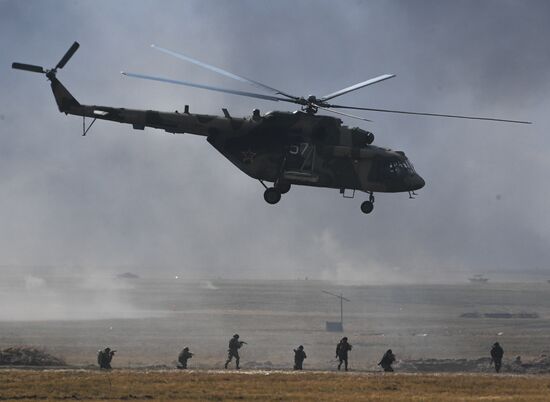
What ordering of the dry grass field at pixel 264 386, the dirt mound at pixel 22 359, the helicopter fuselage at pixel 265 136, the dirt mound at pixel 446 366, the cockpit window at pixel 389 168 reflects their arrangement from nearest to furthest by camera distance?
the dry grass field at pixel 264 386, the helicopter fuselage at pixel 265 136, the cockpit window at pixel 389 168, the dirt mound at pixel 22 359, the dirt mound at pixel 446 366

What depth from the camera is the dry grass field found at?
4034 cm

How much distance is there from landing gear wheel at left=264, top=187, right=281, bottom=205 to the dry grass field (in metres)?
7.97

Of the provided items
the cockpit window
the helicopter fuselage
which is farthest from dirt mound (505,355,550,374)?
the helicopter fuselage

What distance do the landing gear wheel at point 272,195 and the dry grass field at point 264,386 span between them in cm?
797

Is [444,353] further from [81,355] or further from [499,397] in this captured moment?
[499,397]

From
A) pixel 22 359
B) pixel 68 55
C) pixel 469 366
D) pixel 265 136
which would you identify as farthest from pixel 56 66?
pixel 469 366

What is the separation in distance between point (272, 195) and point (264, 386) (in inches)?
329

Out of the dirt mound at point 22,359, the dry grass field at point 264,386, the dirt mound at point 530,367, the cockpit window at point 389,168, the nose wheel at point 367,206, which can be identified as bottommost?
the dry grass field at point 264,386

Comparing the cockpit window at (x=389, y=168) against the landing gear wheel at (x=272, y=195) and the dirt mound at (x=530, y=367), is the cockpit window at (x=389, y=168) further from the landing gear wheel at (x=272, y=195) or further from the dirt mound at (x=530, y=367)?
Answer: the dirt mound at (x=530, y=367)

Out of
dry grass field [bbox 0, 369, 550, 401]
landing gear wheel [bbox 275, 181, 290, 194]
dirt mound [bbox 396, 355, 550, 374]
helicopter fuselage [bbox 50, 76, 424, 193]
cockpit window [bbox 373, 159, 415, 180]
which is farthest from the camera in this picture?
dirt mound [bbox 396, 355, 550, 374]

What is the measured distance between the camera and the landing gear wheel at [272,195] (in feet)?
147

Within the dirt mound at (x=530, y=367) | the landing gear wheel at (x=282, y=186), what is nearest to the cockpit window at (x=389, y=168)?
the landing gear wheel at (x=282, y=186)

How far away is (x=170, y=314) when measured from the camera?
174 meters

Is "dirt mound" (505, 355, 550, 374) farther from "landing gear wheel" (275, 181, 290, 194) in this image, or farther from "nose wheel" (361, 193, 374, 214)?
"landing gear wheel" (275, 181, 290, 194)
